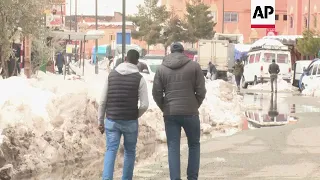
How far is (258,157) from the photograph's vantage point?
12.3m

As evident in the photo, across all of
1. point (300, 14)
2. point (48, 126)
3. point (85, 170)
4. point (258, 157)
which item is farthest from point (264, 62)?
point (300, 14)

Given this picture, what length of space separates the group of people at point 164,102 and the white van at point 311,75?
2844 cm

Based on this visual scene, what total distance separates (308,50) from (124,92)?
50.5 m

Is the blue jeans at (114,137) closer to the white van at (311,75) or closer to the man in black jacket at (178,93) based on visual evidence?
the man in black jacket at (178,93)

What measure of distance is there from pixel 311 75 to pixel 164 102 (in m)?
29.5

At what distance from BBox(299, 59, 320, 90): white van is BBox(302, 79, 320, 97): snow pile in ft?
0.60

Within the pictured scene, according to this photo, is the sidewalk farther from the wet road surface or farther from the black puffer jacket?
the black puffer jacket

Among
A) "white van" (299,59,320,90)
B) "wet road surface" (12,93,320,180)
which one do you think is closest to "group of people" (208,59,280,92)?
"white van" (299,59,320,90)

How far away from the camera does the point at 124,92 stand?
8773mm

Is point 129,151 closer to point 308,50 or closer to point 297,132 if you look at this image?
point 297,132

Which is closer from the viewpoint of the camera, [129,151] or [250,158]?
[129,151]

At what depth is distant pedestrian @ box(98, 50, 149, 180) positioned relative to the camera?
8.78 metres

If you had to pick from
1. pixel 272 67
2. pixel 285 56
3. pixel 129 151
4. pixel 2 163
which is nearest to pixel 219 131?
pixel 2 163

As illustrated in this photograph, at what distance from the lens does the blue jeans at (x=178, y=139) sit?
28.7 ft
